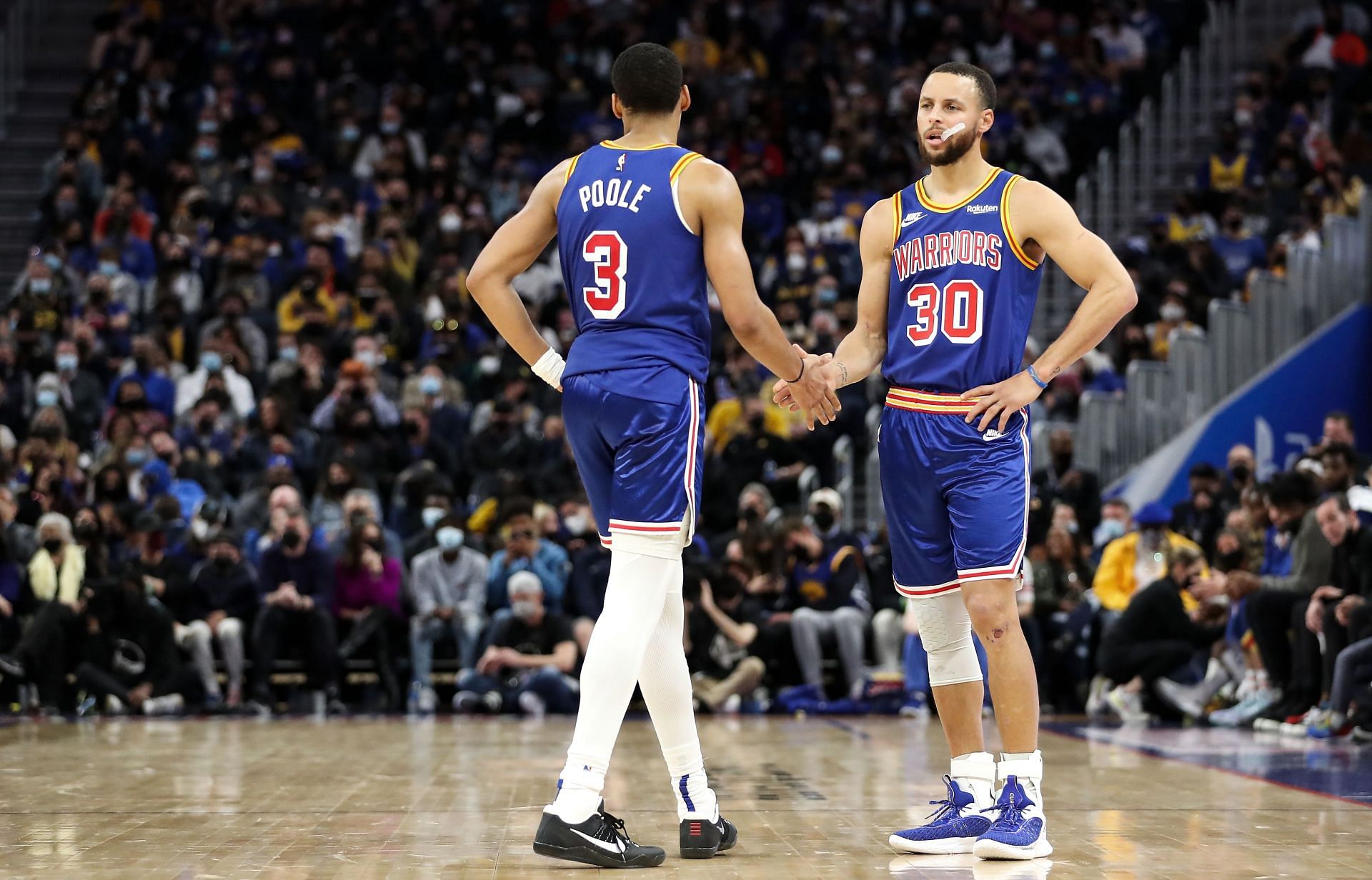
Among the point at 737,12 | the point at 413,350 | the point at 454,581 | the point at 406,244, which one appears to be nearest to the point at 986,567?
the point at 454,581

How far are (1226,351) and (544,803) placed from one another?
10.7 metres

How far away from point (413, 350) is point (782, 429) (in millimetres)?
4013

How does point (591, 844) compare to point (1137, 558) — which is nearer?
point (591, 844)

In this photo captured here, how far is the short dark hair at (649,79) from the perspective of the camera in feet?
17.9

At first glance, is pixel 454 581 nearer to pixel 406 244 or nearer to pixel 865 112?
pixel 406 244

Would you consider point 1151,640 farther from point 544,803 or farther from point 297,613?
point 544,803

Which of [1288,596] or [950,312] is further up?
[950,312]

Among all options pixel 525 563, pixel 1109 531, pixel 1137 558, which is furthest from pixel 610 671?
pixel 1109 531

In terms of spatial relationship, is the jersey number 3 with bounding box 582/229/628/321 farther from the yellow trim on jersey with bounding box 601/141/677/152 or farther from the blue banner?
the blue banner

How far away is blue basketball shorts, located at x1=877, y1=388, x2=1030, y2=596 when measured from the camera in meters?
5.54

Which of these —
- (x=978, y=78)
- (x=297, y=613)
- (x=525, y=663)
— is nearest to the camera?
(x=978, y=78)

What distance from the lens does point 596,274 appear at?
17.9 feet

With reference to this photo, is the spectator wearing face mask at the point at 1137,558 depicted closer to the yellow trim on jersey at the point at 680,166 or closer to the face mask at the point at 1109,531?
the face mask at the point at 1109,531

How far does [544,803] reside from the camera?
696 cm
